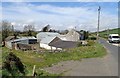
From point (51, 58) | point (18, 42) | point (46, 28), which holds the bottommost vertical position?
point (51, 58)

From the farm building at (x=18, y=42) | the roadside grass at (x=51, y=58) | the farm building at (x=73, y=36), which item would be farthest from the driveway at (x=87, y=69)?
the farm building at (x=73, y=36)

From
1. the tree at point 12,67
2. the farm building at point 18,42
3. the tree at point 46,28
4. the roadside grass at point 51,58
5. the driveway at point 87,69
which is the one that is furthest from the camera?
the tree at point 46,28

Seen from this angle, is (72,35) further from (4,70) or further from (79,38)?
(4,70)

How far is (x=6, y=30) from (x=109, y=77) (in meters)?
80.3

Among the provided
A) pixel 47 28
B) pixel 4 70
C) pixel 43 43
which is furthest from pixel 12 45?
pixel 47 28

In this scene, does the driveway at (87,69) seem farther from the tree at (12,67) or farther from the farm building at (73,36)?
the farm building at (73,36)

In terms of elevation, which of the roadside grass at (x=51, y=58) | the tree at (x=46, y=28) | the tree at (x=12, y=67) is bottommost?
the roadside grass at (x=51, y=58)

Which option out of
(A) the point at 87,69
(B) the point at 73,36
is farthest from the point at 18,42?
(A) the point at 87,69

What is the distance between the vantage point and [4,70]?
14.2 metres

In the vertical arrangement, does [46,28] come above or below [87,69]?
above

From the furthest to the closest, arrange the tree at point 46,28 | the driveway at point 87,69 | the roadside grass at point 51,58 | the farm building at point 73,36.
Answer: the tree at point 46,28 → the farm building at point 73,36 → the roadside grass at point 51,58 → the driveway at point 87,69

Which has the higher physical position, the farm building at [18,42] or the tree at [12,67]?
the tree at [12,67]

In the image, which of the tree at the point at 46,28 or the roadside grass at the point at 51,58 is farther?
the tree at the point at 46,28

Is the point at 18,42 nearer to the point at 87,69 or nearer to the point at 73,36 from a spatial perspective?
the point at 73,36
